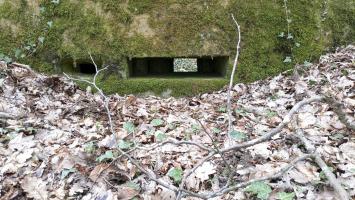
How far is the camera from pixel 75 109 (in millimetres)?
3412

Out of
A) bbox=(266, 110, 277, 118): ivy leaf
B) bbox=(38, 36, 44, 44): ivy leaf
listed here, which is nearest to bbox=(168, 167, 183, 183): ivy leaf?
bbox=(266, 110, 277, 118): ivy leaf

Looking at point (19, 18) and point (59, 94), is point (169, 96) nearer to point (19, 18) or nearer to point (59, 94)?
point (59, 94)

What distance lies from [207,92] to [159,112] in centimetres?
94

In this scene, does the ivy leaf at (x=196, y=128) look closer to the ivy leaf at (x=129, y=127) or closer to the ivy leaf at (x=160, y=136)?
the ivy leaf at (x=160, y=136)

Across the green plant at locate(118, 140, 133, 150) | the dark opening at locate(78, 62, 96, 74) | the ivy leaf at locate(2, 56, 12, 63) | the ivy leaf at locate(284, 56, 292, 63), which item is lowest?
the green plant at locate(118, 140, 133, 150)

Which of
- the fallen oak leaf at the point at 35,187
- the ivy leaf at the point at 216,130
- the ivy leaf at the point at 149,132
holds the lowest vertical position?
the fallen oak leaf at the point at 35,187

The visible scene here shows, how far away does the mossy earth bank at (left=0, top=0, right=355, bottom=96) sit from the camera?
169 inches

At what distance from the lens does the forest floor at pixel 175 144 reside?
7.22ft

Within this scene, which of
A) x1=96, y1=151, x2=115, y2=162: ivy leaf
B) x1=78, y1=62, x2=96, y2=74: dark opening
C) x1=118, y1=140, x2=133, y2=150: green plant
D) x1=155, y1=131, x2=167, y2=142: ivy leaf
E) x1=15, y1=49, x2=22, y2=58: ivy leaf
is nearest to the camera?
x1=96, y1=151, x2=115, y2=162: ivy leaf

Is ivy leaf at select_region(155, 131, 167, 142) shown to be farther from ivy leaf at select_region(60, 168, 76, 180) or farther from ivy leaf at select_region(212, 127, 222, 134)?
ivy leaf at select_region(60, 168, 76, 180)

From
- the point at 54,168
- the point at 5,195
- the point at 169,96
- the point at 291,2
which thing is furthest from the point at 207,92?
the point at 5,195

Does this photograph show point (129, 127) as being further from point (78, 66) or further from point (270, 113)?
point (78, 66)

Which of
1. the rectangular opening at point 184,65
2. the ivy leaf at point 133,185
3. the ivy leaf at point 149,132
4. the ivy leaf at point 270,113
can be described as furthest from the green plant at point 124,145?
the rectangular opening at point 184,65

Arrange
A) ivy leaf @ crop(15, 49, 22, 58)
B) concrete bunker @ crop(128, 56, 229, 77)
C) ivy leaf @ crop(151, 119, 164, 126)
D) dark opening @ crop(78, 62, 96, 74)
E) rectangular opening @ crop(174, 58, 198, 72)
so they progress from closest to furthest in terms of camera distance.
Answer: ivy leaf @ crop(151, 119, 164, 126)
ivy leaf @ crop(15, 49, 22, 58)
concrete bunker @ crop(128, 56, 229, 77)
dark opening @ crop(78, 62, 96, 74)
rectangular opening @ crop(174, 58, 198, 72)
